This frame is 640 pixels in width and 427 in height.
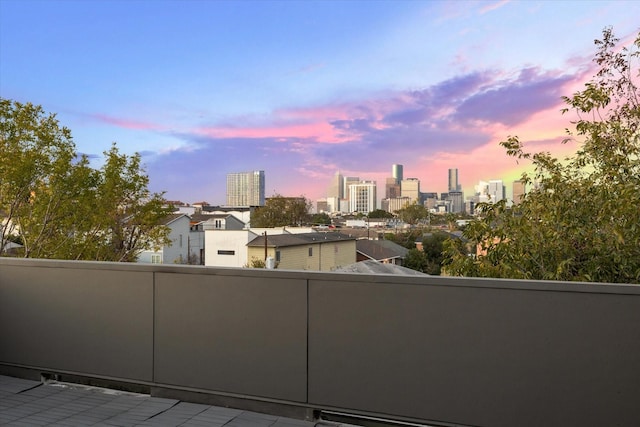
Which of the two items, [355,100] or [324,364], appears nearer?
[324,364]

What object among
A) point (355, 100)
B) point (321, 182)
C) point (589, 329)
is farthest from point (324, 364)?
point (321, 182)

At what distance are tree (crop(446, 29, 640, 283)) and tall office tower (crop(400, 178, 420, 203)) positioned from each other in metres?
15.3

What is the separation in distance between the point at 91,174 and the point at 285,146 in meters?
24.3

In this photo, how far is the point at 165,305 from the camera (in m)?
3.01

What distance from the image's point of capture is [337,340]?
2637 millimetres

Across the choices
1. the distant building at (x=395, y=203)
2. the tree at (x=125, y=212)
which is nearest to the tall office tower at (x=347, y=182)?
the distant building at (x=395, y=203)

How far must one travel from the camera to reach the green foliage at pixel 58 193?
10602mm

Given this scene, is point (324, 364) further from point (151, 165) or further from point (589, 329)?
point (151, 165)

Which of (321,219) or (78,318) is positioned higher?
(321,219)

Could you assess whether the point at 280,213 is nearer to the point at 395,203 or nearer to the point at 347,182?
the point at 347,182

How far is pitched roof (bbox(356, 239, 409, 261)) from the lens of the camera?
107 ft

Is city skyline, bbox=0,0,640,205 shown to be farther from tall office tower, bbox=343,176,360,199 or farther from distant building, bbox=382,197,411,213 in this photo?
tall office tower, bbox=343,176,360,199

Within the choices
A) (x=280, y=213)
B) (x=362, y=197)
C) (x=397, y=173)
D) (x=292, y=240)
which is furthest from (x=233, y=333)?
(x=280, y=213)

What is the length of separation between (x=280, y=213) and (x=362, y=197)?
29.2 m
